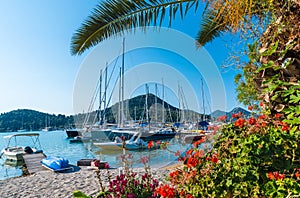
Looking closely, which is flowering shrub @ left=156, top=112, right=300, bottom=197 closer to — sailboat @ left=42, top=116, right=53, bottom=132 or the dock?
the dock

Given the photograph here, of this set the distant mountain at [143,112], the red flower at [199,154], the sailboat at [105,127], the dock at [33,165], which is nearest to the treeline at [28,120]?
the distant mountain at [143,112]

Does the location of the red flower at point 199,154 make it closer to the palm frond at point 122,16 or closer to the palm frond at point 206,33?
the palm frond at point 122,16

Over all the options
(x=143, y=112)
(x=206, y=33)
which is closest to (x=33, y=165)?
(x=206, y=33)

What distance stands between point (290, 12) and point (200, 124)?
22.7m

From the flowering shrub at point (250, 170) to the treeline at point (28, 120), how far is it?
47781mm

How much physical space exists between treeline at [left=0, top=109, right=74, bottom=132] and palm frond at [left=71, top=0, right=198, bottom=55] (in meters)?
45.2

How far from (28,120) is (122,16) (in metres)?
61.6

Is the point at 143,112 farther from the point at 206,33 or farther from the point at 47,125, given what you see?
the point at 47,125

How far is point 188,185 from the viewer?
1481 millimetres

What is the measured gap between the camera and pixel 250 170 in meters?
1.31

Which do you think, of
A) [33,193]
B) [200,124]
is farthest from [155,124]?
Answer: [33,193]

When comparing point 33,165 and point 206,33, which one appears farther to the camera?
point 33,165

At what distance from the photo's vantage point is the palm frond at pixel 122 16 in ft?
11.7

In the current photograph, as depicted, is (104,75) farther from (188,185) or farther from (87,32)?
(188,185)
